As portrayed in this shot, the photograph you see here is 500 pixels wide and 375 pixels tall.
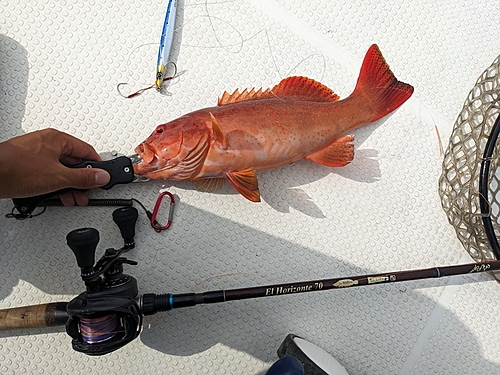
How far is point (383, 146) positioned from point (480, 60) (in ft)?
2.81

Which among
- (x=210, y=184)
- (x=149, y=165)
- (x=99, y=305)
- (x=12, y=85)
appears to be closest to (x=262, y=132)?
(x=210, y=184)

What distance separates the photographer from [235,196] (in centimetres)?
226

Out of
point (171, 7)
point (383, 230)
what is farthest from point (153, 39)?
point (383, 230)

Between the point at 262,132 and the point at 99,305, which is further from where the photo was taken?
the point at 262,132

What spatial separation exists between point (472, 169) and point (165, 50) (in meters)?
1.81

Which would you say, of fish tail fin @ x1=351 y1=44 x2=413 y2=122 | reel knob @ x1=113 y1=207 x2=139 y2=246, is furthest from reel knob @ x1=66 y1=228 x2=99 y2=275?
fish tail fin @ x1=351 y1=44 x2=413 y2=122

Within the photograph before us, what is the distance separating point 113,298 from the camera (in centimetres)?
173

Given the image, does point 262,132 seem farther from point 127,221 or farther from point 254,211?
point 127,221

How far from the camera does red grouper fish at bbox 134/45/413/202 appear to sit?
78.7 inches

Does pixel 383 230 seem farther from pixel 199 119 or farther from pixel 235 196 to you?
pixel 199 119

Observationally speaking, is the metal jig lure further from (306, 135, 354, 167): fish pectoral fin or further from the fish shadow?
(306, 135, 354, 167): fish pectoral fin

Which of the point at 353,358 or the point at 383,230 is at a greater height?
the point at 383,230

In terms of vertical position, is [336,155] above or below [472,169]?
below

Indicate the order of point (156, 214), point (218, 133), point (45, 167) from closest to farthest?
point (45, 167) < point (218, 133) < point (156, 214)
